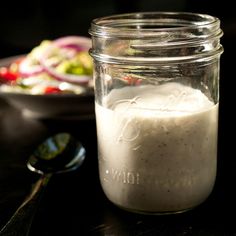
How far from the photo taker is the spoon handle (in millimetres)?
627

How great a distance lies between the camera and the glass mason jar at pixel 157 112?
0.64m

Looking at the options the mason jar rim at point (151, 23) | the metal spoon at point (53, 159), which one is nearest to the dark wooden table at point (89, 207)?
the metal spoon at point (53, 159)

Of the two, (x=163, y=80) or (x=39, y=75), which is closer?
(x=163, y=80)

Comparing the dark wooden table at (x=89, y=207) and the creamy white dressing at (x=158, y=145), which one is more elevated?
the creamy white dressing at (x=158, y=145)

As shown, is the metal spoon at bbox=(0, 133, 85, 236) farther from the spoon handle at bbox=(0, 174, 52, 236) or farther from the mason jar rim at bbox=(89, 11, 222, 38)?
the mason jar rim at bbox=(89, 11, 222, 38)

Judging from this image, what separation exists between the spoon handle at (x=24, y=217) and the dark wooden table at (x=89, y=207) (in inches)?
0.6

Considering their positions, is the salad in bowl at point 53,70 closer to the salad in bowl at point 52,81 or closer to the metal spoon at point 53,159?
the salad in bowl at point 52,81

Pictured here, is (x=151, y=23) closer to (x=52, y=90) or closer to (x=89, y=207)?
(x=89, y=207)

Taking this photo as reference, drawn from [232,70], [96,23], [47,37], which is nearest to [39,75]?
[47,37]

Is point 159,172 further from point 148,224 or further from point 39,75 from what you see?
point 39,75

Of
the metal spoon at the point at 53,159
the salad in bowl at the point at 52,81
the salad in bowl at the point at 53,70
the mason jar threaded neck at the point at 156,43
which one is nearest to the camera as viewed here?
the mason jar threaded neck at the point at 156,43

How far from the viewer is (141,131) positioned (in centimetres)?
65

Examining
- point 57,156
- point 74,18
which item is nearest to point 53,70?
point 74,18

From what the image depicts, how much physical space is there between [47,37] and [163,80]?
2.63 feet
